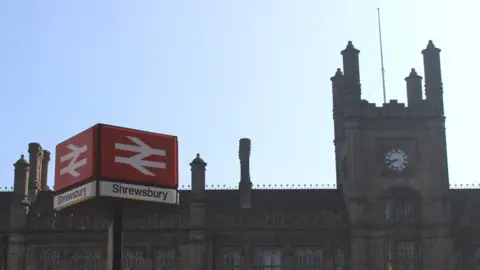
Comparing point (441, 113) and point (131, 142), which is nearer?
point (131, 142)

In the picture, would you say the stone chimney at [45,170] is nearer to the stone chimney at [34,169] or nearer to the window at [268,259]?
the stone chimney at [34,169]

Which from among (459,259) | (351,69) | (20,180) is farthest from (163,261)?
(459,259)

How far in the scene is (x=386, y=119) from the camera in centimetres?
5184

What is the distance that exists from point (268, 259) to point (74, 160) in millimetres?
26163

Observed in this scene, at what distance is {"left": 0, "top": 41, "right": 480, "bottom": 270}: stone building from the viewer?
50.4 m

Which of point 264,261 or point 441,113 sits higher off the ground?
point 441,113

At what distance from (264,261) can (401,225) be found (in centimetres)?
771

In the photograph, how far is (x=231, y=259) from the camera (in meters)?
51.0

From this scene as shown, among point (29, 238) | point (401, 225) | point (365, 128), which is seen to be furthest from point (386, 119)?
point (29, 238)

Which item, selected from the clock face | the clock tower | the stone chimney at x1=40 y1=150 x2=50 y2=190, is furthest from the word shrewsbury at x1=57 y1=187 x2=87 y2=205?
the stone chimney at x1=40 y1=150 x2=50 y2=190

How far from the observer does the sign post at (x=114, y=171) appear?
2569cm

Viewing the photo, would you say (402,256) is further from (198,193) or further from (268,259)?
(198,193)

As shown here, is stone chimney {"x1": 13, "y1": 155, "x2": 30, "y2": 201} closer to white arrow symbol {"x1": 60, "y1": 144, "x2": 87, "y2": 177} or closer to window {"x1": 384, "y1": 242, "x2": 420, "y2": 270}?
window {"x1": 384, "y1": 242, "x2": 420, "y2": 270}

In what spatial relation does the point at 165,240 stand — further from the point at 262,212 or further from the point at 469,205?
the point at 469,205
